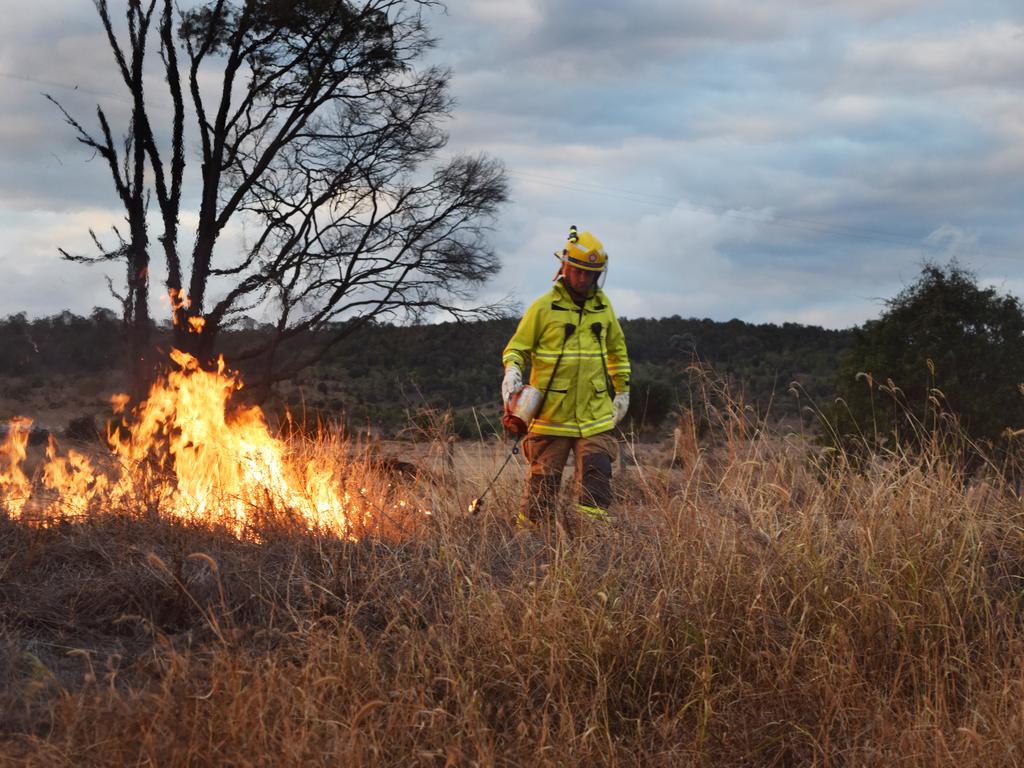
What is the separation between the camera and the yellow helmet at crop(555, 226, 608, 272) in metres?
6.84

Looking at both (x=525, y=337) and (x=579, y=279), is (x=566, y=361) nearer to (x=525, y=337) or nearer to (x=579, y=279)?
(x=525, y=337)

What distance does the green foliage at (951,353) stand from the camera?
50.3 feet

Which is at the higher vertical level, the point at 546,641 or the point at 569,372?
the point at 569,372

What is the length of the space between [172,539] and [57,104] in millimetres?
12107

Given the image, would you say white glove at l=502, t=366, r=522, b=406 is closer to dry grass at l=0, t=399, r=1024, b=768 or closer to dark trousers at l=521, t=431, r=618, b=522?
dark trousers at l=521, t=431, r=618, b=522

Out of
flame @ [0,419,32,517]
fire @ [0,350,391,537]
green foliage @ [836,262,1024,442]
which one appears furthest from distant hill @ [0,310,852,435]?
flame @ [0,419,32,517]

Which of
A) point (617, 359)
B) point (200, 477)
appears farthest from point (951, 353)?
point (200, 477)

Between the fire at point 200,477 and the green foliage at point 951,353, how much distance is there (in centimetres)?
981

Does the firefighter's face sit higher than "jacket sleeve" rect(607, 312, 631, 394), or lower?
higher

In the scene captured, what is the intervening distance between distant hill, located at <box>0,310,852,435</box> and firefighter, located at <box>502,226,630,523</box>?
24.7 m

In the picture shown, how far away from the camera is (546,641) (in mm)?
4066

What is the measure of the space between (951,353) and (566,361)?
422 inches

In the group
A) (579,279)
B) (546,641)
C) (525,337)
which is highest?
(579,279)

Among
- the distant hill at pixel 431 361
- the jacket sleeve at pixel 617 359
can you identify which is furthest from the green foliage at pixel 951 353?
the distant hill at pixel 431 361
